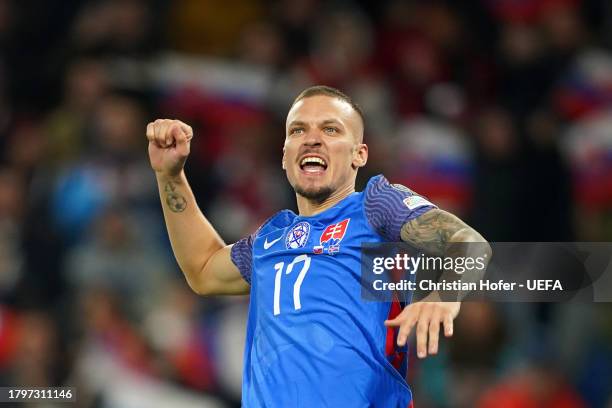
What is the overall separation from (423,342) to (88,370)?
4.71 meters

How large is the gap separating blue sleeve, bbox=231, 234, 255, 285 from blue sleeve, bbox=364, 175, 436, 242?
682 mm

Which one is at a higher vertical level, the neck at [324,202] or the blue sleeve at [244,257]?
the neck at [324,202]

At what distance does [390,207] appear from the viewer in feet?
14.2

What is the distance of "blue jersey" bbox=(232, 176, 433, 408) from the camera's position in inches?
167

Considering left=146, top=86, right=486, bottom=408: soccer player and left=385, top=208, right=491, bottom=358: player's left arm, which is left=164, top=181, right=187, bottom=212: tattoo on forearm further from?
left=385, top=208, right=491, bottom=358: player's left arm

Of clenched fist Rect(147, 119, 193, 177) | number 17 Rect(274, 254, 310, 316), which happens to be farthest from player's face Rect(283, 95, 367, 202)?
clenched fist Rect(147, 119, 193, 177)

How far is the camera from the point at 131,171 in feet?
29.4

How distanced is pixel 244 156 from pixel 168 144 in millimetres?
4284

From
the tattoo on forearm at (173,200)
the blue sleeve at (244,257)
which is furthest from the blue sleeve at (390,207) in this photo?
the tattoo on forearm at (173,200)

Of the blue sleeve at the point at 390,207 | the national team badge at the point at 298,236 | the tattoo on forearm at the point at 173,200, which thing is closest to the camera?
the blue sleeve at the point at 390,207

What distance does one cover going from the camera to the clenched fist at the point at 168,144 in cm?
492

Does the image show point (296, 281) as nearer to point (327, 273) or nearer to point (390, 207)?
point (327, 273)

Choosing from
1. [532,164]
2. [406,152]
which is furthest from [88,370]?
[532,164]

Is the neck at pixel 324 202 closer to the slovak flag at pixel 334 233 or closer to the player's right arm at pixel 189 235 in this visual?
the slovak flag at pixel 334 233
